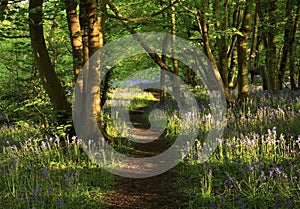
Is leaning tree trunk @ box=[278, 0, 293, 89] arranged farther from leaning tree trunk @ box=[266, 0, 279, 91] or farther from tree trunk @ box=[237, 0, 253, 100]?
tree trunk @ box=[237, 0, 253, 100]

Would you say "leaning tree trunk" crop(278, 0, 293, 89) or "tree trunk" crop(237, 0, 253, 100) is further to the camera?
"leaning tree trunk" crop(278, 0, 293, 89)

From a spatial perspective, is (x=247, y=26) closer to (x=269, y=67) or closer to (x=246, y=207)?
(x=269, y=67)

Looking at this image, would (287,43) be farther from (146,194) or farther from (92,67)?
(146,194)

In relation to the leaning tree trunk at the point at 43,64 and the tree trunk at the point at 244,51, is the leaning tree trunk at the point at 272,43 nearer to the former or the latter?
the tree trunk at the point at 244,51

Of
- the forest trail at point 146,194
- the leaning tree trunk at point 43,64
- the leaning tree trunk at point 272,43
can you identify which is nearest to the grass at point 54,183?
the forest trail at point 146,194

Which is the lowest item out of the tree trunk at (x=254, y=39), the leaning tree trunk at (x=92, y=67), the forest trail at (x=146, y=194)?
the forest trail at (x=146, y=194)

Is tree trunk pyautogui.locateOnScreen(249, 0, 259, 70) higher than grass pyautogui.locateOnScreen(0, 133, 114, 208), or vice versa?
tree trunk pyautogui.locateOnScreen(249, 0, 259, 70)

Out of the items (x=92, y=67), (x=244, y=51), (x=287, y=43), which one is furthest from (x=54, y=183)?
(x=287, y=43)

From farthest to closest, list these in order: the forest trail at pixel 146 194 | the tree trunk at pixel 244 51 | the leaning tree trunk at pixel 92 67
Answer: the tree trunk at pixel 244 51 → the leaning tree trunk at pixel 92 67 → the forest trail at pixel 146 194

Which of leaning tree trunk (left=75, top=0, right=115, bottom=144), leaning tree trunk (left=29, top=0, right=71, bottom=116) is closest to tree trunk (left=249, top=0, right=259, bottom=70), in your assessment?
leaning tree trunk (left=75, top=0, right=115, bottom=144)

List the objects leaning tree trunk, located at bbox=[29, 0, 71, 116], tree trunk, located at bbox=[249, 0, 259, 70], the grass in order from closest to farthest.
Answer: the grass, leaning tree trunk, located at bbox=[29, 0, 71, 116], tree trunk, located at bbox=[249, 0, 259, 70]

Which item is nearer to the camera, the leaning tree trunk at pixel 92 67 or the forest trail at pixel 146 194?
the forest trail at pixel 146 194

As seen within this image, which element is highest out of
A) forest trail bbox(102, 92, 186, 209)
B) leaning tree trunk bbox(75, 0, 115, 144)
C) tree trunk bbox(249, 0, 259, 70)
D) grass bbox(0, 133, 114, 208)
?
tree trunk bbox(249, 0, 259, 70)

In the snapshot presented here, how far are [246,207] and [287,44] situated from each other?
428 inches
